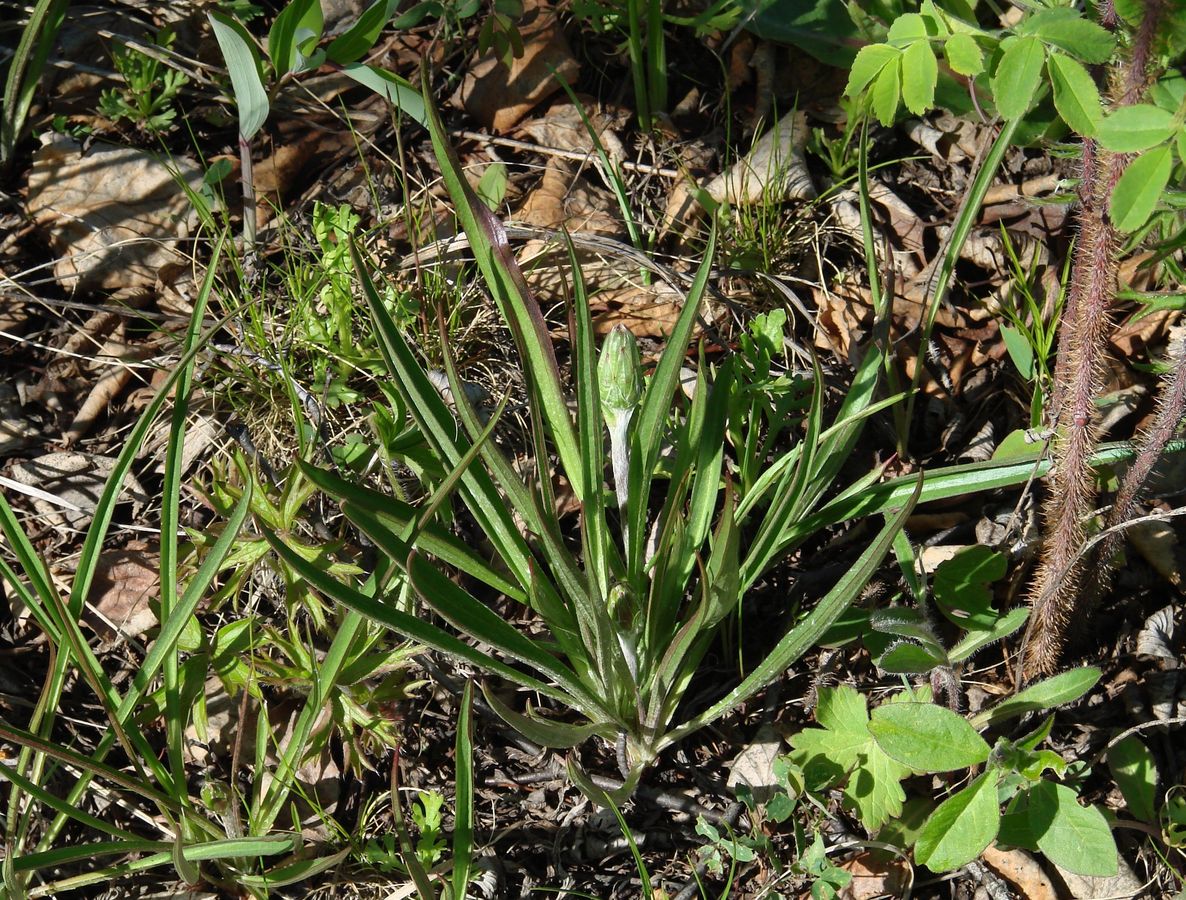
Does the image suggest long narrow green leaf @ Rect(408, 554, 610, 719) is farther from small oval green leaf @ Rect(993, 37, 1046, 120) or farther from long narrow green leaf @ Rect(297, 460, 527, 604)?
small oval green leaf @ Rect(993, 37, 1046, 120)

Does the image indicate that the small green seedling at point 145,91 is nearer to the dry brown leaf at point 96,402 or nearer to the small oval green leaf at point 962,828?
the dry brown leaf at point 96,402

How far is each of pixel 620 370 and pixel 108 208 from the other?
1.64 meters

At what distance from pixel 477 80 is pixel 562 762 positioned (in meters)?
1.72

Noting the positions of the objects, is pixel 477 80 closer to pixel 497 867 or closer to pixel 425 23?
pixel 425 23

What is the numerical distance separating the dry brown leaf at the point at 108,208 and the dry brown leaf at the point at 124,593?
2.29 ft

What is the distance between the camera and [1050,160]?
7.83 ft

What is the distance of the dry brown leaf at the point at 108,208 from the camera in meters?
2.37

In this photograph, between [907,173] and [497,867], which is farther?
[907,173]

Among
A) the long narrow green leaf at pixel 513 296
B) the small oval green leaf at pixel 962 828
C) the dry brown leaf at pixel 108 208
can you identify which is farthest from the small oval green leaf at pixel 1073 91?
the dry brown leaf at pixel 108 208

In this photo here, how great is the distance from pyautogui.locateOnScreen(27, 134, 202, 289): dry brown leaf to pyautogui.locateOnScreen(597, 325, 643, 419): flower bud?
4.65 feet

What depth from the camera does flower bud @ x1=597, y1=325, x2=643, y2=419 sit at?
1.39 meters

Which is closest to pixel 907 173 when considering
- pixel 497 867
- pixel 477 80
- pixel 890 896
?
pixel 477 80

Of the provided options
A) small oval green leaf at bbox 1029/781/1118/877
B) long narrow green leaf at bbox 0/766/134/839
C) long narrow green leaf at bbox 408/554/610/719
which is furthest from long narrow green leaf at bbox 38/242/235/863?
small oval green leaf at bbox 1029/781/1118/877

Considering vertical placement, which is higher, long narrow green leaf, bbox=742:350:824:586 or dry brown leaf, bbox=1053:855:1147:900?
long narrow green leaf, bbox=742:350:824:586
